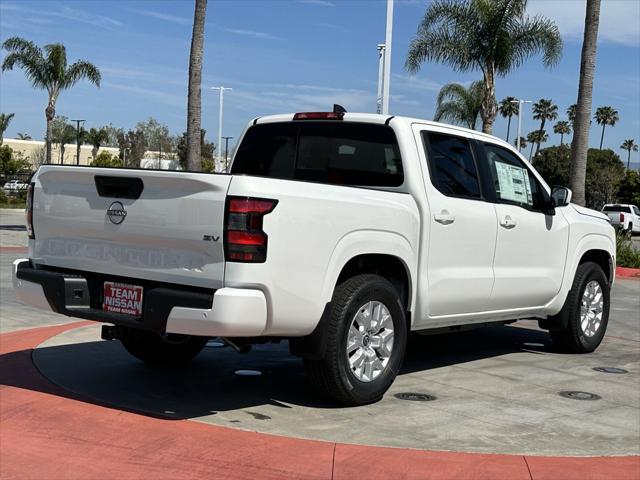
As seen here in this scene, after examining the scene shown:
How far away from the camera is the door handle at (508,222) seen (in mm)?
A: 7080

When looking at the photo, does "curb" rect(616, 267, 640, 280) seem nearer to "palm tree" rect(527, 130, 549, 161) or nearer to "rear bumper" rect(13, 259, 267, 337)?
"rear bumper" rect(13, 259, 267, 337)

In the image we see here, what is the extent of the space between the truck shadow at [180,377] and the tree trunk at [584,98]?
1115cm

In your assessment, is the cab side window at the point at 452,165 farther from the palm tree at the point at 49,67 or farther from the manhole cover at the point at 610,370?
the palm tree at the point at 49,67

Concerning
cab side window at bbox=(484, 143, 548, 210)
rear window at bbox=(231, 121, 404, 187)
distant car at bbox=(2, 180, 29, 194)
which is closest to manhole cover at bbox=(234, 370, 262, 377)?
rear window at bbox=(231, 121, 404, 187)

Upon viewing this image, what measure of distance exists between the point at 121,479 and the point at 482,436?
7.55 feet

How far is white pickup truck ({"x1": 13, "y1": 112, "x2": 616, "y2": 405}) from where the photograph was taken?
4945mm

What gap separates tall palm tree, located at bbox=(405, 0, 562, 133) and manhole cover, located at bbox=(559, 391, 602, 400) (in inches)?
813

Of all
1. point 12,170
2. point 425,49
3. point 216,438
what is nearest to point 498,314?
point 216,438

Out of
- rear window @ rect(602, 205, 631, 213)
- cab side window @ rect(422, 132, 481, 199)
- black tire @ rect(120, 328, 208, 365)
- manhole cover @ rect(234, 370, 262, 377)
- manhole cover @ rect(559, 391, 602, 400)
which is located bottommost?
manhole cover @ rect(234, 370, 262, 377)

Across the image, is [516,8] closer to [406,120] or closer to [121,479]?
[406,120]

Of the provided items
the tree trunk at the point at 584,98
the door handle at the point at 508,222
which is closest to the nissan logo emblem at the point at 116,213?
the door handle at the point at 508,222

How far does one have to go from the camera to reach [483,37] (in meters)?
25.8

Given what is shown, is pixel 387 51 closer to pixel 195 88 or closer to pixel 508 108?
pixel 195 88

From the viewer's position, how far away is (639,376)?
24.3ft
